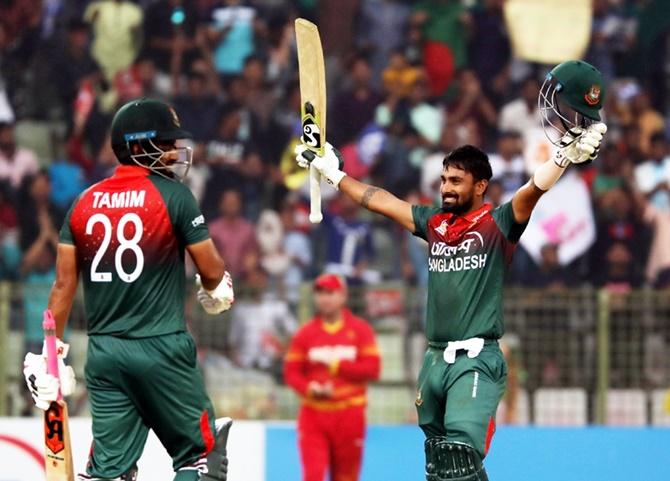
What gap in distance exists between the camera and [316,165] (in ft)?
27.5

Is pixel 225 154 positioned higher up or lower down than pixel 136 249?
higher up

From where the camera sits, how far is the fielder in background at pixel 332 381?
1106cm

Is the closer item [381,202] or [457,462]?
[457,462]

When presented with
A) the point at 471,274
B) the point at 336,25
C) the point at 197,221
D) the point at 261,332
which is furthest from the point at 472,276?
the point at 336,25

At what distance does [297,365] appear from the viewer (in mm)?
11320

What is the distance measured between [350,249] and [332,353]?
2736mm

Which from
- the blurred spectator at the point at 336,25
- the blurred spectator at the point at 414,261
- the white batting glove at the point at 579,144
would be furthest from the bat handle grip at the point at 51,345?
the blurred spectator at the point at 336,25

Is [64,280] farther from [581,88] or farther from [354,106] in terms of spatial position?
[354,106]

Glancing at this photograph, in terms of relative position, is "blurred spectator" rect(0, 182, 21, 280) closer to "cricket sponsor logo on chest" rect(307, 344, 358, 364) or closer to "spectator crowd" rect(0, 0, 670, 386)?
"spectator crowd" rect(0, 0, 670, 386)

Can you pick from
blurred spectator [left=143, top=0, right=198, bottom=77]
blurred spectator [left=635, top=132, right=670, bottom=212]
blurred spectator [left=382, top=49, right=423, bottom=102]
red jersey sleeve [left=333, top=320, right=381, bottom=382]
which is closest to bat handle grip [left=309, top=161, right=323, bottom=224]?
red jersey sleeve [left=333, top=320, right=381, bottom=382]

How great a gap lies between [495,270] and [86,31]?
27.2ft

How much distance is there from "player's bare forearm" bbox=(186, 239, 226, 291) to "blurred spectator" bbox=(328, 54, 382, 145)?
744cm

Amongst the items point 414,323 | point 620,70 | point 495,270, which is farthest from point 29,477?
point 620,70

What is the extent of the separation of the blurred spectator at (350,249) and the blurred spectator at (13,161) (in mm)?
2935
